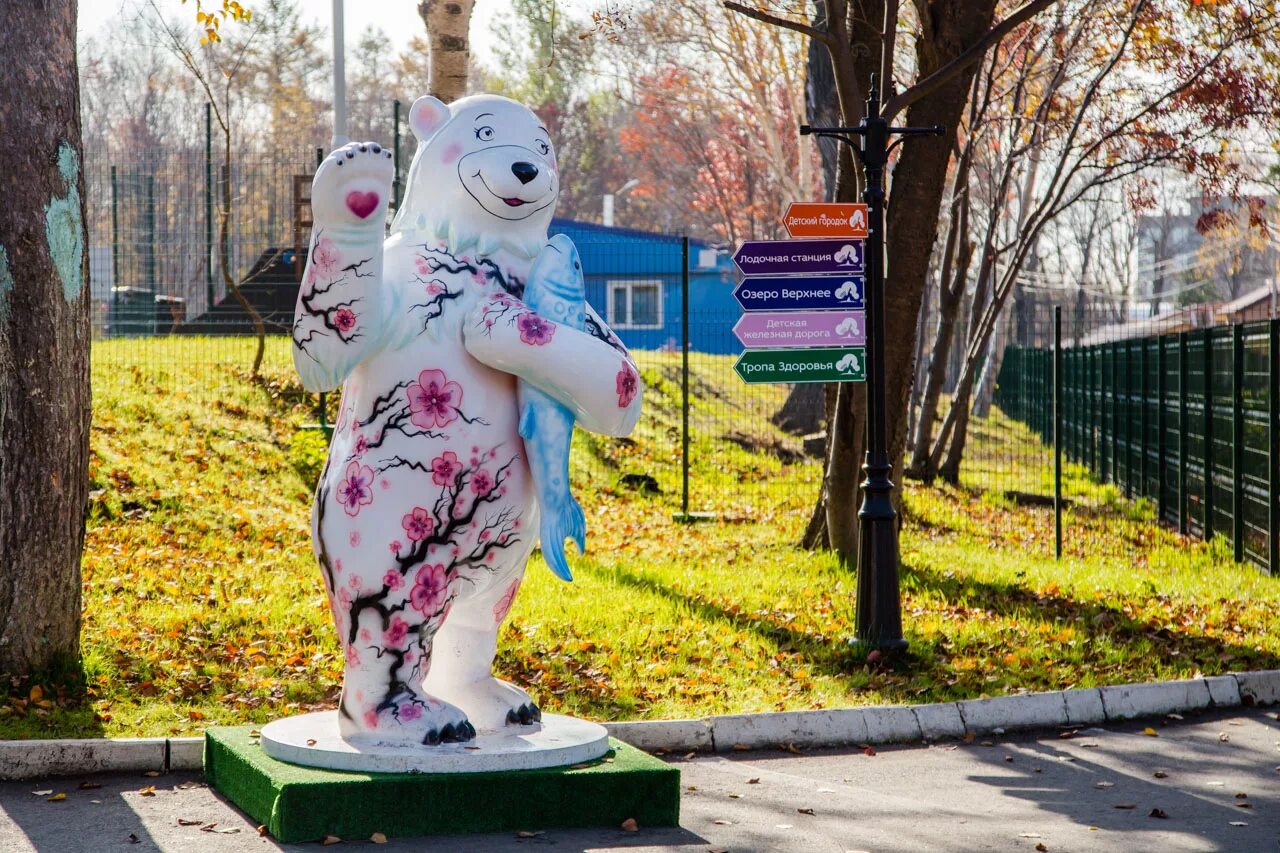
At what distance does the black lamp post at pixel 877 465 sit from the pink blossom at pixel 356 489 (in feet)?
11.7

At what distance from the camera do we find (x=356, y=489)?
502cm

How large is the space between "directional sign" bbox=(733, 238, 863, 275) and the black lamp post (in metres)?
0.18

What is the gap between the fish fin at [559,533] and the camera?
197 inches

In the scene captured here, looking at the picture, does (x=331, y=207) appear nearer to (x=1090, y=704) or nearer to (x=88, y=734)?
(x=88, y=734)

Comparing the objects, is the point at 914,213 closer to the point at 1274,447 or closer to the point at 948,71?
the point at 948,71

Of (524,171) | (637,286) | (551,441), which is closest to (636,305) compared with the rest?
(637,286)

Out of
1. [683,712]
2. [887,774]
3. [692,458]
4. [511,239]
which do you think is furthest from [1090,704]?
[692,458]

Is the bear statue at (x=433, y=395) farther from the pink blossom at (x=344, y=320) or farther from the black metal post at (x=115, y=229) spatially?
the black metal post at (x=115, y=229)

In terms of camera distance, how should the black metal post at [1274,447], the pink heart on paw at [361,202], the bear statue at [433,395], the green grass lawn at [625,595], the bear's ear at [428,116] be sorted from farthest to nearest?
the black metal post at [1274,447] → the green grass lawn at [625,595] → the bear's ear at [428,116] → the bear statue at [433,395] → the pink heart on paw at [361,202]

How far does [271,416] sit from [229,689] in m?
7.55

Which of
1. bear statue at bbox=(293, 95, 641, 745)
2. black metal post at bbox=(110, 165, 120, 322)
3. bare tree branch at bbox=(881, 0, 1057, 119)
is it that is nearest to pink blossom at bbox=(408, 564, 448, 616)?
bear statue at bbox=(293, 95, 641, 745)

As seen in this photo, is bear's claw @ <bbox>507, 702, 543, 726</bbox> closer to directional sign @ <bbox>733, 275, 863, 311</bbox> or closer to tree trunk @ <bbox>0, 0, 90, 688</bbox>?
tree trunk @ <bbox>0, 0, 90, 688</bbox>

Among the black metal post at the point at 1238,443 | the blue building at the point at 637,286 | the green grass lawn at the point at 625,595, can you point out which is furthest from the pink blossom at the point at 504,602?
the blue building at the point at 637,286

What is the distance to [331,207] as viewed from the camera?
15.5 feet
